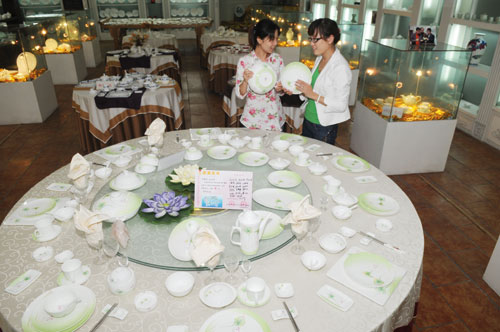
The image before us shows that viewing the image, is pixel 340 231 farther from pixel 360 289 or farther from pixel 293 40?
pixel 293 40

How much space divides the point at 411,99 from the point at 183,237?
116 inches

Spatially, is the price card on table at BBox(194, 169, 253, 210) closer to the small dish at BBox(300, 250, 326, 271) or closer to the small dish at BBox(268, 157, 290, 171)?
the small dish at BBox(300, 250, 326, 271)

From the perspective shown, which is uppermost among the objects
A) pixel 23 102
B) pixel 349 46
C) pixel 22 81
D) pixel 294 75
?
pixel 294 75

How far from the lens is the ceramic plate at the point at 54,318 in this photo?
1.21 meters

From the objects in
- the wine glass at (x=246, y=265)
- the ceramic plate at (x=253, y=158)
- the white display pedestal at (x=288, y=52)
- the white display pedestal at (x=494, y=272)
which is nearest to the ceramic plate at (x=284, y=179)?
the ceramic plate at (x=253, y=158)

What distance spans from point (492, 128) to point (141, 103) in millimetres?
4312

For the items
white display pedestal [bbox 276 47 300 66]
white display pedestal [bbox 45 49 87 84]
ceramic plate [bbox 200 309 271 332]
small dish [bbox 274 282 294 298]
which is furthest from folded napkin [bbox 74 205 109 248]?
white display pedestal [bbox 45 49 87 84]

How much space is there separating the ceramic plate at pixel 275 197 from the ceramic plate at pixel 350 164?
47 centimetres

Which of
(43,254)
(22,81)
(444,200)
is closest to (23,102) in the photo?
(22,81)

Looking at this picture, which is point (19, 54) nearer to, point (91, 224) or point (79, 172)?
point (79, 172)

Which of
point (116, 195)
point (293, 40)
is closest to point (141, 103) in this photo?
point (116, 195)

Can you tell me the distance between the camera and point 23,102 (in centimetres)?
526

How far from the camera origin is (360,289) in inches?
54.2

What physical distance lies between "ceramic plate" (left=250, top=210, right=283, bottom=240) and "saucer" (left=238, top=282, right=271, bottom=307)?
301 millimetres
